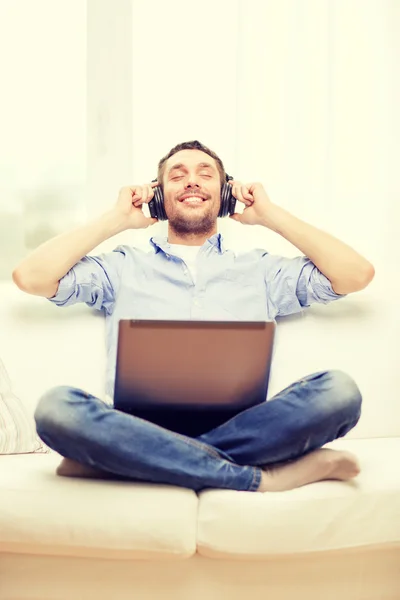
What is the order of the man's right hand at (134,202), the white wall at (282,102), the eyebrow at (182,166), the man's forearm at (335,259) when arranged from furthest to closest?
the white wall at (282,102) → the eyebrow at (182,166) → the man's right hand at (134,202) → the man's forearm at (335,259)

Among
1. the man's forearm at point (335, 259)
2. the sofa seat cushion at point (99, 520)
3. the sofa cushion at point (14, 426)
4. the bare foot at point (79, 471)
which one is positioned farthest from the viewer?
the man's forearm at point (335, 259)

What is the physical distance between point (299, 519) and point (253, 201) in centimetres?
109

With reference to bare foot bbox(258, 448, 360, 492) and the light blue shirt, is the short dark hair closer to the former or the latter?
the light blue shirt

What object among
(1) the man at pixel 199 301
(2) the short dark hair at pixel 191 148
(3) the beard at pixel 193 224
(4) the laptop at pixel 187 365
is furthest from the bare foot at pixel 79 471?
(2) the short dark hair at pixel 191 148

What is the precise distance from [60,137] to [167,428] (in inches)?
59.5

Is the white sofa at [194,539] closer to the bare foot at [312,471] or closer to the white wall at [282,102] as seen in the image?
the bare foot at [312,471]

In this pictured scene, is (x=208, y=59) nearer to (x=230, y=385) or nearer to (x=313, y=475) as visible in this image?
(x=230, y=385)

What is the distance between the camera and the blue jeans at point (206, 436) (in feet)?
4.14

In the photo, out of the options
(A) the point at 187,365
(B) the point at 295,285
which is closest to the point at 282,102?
(B) the point at 295,285

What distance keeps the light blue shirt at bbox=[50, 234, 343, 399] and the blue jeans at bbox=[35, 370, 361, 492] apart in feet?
1.72

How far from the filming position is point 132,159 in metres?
2.46

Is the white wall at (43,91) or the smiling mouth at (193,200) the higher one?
the white wall at (43,91)

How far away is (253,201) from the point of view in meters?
2.04

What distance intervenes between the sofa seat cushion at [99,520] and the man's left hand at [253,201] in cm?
100
